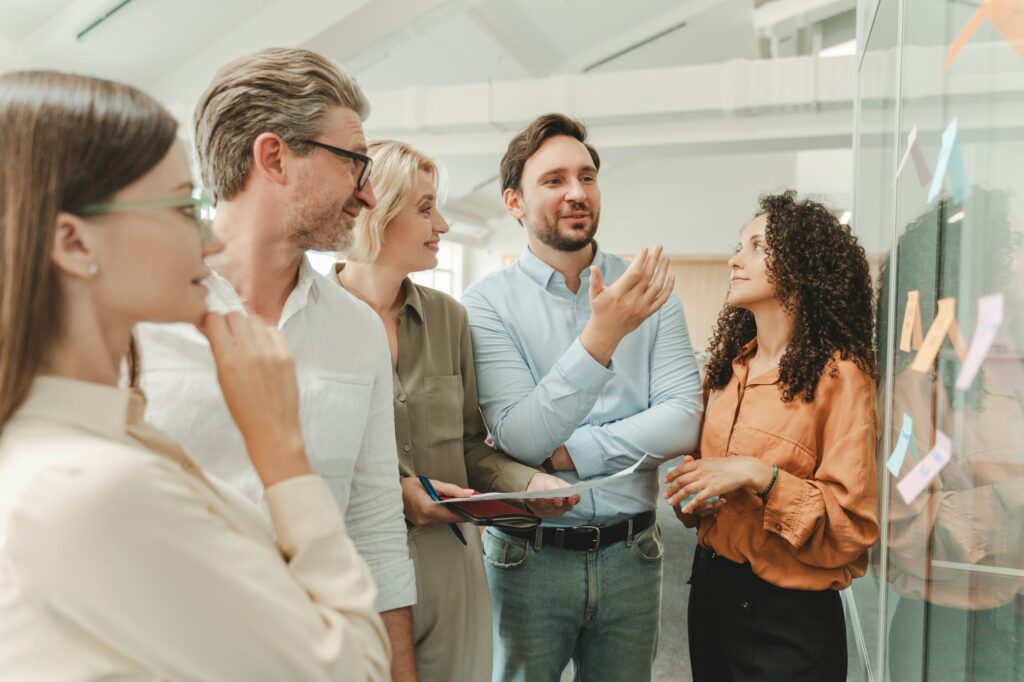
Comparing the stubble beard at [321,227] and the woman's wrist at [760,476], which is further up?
the stubble beard at [321,227]

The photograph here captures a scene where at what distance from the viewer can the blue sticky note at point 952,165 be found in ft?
3.59

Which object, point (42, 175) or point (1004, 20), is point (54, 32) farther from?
point (1004, 20)

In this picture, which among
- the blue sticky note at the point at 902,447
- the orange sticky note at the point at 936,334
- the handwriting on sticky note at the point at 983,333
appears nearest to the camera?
the handwriting on sticky note at the point at 983,333

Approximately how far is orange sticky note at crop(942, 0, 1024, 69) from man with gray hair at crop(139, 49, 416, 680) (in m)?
0.91

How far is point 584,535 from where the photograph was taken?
1.60m

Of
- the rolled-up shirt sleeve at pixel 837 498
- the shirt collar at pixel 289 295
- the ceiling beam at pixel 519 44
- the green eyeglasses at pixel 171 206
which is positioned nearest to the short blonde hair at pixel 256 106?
the shirt collar at pixel 289 295

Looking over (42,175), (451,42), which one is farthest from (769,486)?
(451,42)

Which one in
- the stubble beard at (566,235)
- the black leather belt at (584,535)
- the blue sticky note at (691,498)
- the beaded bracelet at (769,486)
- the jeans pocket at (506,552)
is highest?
the stubble beard at (566,235)

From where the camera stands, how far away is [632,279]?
1.45 metres

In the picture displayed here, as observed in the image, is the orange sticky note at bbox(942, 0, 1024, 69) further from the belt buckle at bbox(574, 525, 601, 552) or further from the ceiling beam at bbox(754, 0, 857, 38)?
the ceiling beam at bbox(754, 0, 857, 38)

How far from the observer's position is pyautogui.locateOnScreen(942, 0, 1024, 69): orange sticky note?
81cm

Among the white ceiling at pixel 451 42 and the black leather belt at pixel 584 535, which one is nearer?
the black leather belt at pixel 584 535

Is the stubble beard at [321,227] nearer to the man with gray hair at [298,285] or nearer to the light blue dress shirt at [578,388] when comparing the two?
the man with gray hair at [298,285]

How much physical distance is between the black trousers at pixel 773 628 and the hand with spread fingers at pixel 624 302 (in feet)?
1.92
